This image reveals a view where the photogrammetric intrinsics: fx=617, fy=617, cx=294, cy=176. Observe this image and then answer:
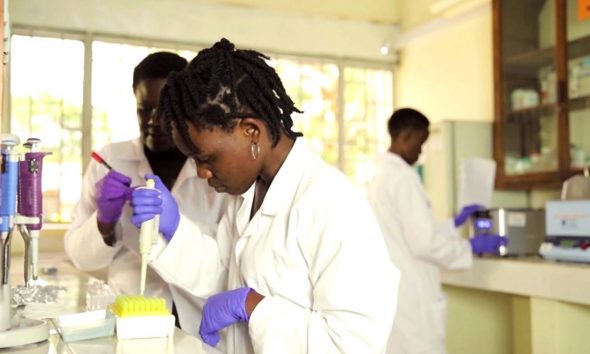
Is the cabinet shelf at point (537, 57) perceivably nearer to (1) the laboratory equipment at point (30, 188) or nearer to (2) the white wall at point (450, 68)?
(2) the white wall at point (450, 68)

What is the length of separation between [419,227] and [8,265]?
215cm

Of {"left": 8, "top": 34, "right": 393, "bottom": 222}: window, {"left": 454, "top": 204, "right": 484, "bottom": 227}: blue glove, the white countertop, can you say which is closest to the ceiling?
{"left": 8, "top": 34, "right": 393, "bottom": 222}: window

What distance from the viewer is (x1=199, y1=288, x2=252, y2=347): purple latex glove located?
122 cm

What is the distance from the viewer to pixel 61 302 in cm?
153

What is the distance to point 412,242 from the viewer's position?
2.94m

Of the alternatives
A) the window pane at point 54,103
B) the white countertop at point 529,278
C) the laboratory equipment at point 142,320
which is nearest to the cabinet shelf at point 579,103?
the white countertop at point 529,278

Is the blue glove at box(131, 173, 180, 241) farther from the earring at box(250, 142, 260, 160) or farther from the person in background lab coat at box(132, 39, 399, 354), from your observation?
the earring at box(250, 142, 260, 160)

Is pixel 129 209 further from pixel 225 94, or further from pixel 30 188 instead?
pixel 225 94

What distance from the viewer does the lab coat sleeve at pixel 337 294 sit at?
3.71 ft

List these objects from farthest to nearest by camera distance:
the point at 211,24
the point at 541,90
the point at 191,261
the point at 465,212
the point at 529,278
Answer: the point at 211,24 < the point at 465,212 < the point at 541,90 < the point at 529,278 < the point at 191,261

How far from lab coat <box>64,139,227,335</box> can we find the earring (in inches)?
23.0

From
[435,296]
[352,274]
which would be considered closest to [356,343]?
[352,274]

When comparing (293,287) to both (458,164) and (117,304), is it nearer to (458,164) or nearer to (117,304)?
(117,304)

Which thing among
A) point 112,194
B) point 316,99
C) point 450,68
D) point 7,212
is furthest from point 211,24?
point 7,212
